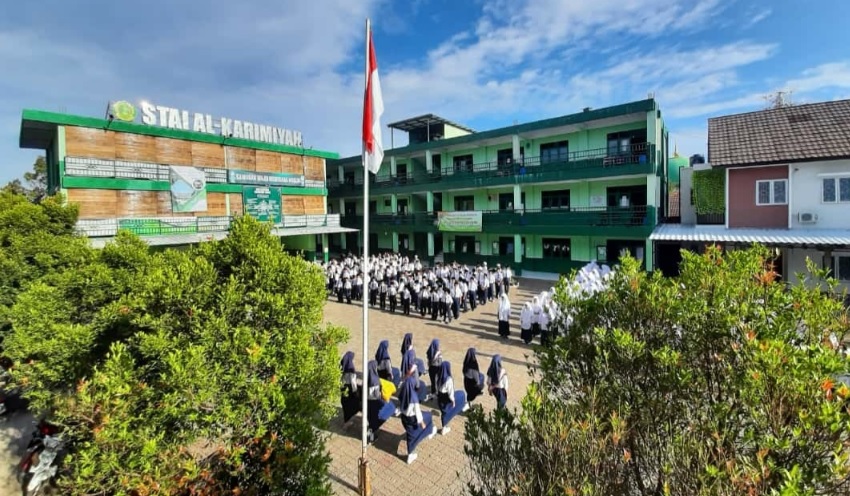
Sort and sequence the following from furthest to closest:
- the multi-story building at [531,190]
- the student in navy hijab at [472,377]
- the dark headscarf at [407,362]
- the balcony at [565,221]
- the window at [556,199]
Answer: the window at [556,199] → the multi-story building at [531,190] → the balcony at [565,221] → the dark headscarf at [407,362] → the student in navy hijab at [472,377]

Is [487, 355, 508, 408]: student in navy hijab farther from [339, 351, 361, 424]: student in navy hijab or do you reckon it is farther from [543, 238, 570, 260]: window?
[543, 238, 570, 260]: window

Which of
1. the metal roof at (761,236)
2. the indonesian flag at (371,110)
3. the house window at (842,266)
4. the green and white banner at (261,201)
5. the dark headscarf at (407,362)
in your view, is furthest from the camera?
the green and white banner at (261,201)

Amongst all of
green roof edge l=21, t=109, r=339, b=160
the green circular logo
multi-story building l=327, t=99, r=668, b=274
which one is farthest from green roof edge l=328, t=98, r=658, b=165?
the green circular logo

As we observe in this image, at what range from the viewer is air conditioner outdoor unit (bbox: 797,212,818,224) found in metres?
15.7

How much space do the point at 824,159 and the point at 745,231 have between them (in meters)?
3.50

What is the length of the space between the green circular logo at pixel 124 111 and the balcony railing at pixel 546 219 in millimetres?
16394

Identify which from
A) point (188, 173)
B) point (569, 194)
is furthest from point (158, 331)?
point (569, 194)

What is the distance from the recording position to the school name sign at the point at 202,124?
2036 cm

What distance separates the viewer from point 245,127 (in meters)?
25.5

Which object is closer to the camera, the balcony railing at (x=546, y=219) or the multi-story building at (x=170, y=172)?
the multi-story building at (x=170, y=172)

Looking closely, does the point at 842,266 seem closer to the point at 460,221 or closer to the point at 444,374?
the point at 460,221

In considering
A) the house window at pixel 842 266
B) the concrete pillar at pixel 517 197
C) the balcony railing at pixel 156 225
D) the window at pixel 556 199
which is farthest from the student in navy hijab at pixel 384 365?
the house window at pixel 842 266

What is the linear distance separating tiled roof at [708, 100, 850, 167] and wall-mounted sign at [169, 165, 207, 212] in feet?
84.0

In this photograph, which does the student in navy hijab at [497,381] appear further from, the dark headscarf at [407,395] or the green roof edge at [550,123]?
the green roof edge at [550,123]
